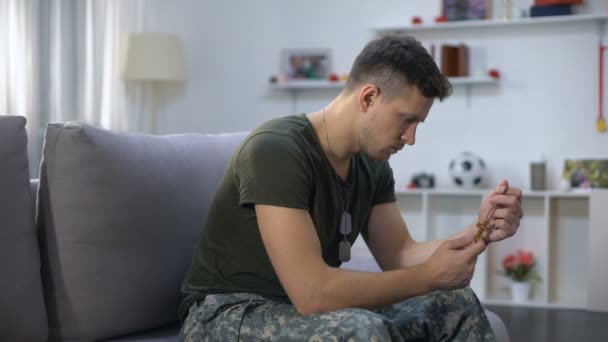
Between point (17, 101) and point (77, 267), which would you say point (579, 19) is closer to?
point (17, 101)

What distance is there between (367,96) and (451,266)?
44cm

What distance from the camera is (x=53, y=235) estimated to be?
189cm

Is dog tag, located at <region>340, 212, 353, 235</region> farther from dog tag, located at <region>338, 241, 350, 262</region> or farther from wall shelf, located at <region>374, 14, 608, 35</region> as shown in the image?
wall shelf, located at <region>374, 14, 608, 35</region>

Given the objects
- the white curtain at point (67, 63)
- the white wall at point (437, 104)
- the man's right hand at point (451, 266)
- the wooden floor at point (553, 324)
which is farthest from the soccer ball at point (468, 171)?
the man's right hand at point (451, 266)

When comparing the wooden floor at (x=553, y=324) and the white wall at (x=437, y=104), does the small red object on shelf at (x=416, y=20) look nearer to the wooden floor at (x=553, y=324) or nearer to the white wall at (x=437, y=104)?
the white wall at (x=437, y=104)

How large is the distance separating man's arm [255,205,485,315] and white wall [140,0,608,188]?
3377 millimetres

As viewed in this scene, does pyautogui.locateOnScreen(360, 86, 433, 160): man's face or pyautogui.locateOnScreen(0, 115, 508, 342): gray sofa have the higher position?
pyautogui.locateOnScreen(360, 86, 433, 160): man's face

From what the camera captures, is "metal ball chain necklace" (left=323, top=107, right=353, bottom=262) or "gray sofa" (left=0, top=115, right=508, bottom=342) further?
"metal ball chain necklace" (left=323, top=107, right=353, bottom=262)

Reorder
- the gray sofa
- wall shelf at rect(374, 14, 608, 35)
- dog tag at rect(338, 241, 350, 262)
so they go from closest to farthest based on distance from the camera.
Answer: the gray sofa
dog tag at rect(338, 241, 350, 262)
wall shelf at rect(374, 14, 608, 35)

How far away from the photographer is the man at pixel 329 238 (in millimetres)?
1714

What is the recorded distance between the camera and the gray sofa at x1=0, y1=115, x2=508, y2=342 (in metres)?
1.80

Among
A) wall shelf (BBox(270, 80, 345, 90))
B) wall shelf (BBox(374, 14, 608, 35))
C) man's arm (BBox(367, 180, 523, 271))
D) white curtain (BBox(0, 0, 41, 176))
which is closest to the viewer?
man's arm (BBox(367, 180, 523, 271))

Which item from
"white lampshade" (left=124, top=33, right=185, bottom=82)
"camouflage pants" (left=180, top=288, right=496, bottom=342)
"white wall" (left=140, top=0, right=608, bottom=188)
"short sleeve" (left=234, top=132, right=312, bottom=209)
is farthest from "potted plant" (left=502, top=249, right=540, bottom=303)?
"short sleeve" (left=234, top=132, right=312, bottom=209)

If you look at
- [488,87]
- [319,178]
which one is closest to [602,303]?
[488,87]
